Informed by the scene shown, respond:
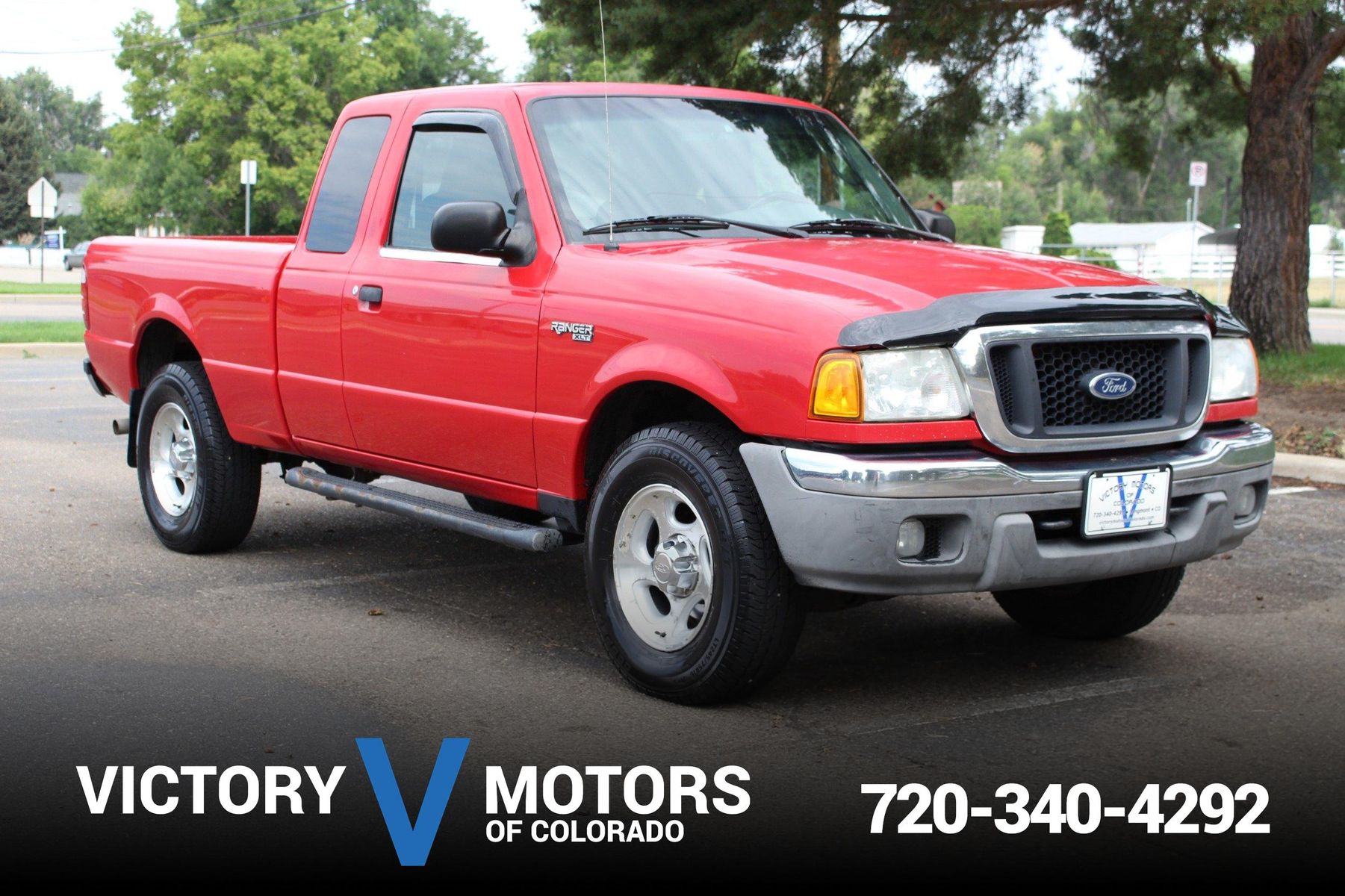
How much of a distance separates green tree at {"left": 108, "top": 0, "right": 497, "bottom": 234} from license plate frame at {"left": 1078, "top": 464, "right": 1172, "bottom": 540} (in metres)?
54.4

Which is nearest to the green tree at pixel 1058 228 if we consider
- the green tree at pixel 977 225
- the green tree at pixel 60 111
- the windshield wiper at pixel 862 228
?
the green tree at pixel 977 225

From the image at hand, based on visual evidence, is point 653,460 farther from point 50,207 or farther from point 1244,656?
point 50,207

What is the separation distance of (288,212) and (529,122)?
5634 cm

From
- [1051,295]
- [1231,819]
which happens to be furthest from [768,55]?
[1231,819]

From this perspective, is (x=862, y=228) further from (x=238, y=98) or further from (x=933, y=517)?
(x=238, y=98)

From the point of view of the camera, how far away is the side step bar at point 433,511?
212 inches

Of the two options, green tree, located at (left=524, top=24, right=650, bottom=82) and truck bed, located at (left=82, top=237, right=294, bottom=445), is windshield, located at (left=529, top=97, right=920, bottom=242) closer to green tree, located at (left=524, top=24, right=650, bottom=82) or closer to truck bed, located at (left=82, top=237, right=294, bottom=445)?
truck bed, located at (left=82, top=237, right=294, bottom=445)

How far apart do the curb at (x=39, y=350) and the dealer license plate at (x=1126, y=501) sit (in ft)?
51.8

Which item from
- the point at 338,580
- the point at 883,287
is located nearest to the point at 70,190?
the point at 338,580

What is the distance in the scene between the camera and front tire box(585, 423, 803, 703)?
15.1ft

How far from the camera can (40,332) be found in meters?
20.8

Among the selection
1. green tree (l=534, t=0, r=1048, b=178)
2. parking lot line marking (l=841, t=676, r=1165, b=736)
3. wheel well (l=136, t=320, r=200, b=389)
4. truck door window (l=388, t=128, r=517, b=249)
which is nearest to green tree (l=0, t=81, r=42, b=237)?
green tree (l=534, t=0, r=1048, b=178)

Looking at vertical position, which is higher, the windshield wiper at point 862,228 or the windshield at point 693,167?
the windshield at point 693,167

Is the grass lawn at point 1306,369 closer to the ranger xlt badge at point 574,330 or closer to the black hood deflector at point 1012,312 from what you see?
the black hood deflector at point 1012,312
